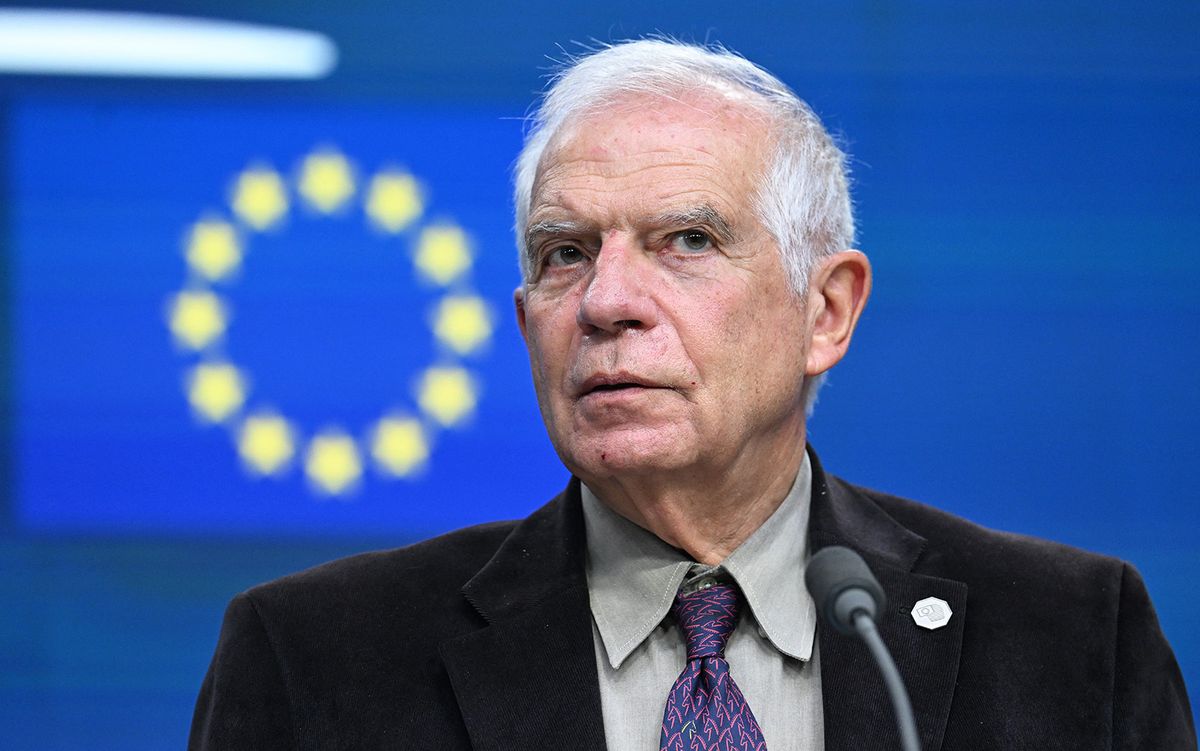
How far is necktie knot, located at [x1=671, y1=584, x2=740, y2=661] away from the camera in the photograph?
186 cm

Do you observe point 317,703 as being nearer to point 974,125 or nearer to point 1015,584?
point 1015,584

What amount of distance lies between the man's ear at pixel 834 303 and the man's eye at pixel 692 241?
0.74 ft

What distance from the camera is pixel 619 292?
6.06 ft

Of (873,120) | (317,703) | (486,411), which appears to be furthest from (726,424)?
(873,120)

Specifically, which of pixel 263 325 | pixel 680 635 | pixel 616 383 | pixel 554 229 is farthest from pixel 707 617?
pixel 263 325

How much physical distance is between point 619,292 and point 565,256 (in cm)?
17

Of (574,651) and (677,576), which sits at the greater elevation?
(677,576)

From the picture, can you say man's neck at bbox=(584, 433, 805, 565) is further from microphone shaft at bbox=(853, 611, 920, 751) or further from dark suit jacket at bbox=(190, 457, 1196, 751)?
microphone shaft at bbox=(853, 611, 920, 751)

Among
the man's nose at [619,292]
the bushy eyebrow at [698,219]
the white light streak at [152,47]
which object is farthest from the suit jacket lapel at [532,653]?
the white light streak at [152,47]

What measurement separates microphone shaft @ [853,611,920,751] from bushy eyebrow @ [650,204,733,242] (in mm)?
695

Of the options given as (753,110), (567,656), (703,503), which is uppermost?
(753,110)

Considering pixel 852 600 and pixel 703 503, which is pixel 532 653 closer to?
pixel 703 503

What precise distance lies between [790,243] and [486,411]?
3.44ft

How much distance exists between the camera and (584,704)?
6.04 ft
